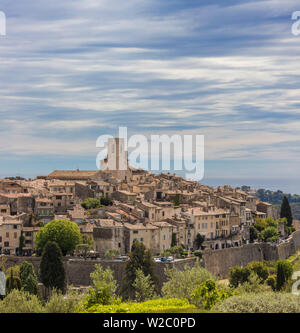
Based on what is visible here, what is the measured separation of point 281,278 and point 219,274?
25.5 ft

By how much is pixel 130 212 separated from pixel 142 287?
57.0ft

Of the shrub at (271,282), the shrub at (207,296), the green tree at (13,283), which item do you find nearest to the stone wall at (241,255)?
the shrub at (271,282)

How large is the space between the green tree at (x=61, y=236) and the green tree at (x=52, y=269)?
584 centimetres

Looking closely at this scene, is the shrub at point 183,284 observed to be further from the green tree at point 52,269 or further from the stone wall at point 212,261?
the green tree at point 52,269

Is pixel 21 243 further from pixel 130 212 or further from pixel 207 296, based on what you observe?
pixel 207 296

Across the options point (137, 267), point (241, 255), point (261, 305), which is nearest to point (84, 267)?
point (137, 267)

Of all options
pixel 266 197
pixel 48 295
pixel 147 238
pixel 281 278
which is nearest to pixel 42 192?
pixel 147 238

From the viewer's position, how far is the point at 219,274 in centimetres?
5525

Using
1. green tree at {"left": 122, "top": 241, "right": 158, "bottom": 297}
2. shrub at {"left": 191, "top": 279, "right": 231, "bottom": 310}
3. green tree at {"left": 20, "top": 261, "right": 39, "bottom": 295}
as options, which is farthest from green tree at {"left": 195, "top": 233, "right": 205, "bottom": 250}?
shrub at {"left": 191, "top": 279, "right": 231, "bottom": 310}

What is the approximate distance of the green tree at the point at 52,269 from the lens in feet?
143

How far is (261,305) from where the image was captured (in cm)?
2334

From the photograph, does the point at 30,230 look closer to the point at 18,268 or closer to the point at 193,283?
the point at 18,268

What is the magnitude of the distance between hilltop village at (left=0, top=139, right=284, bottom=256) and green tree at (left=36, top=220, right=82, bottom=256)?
2.18 m

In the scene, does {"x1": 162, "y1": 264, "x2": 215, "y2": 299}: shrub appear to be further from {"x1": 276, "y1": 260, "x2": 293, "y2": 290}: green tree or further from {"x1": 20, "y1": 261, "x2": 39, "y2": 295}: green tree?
{"x1": 276, "y1": 260, "x2": 293, "y2": 290}: green tree
